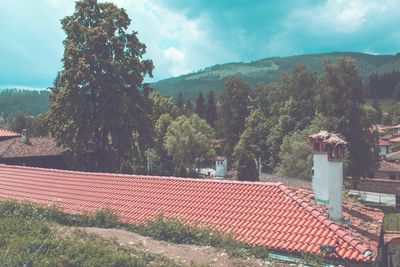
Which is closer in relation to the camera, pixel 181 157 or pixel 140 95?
pixel 140 95

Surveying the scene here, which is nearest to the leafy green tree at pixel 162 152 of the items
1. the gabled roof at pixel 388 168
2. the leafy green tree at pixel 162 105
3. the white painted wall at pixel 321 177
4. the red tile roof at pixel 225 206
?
the leafy green tree at pixel 162 105

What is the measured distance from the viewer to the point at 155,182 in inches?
634

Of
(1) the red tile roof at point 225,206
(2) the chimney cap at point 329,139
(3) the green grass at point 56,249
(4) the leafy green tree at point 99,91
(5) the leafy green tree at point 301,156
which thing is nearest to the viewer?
(3) the green grass at point 56,249

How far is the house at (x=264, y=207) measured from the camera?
10.7m

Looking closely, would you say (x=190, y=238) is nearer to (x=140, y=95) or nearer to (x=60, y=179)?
(x=60, y=179)

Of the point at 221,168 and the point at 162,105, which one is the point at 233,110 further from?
the point at 221,168

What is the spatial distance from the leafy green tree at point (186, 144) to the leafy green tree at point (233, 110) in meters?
6.92

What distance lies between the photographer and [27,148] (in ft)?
132

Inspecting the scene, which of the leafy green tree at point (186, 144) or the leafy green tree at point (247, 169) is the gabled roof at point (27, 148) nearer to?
the leafy green tree at point (186, 144)

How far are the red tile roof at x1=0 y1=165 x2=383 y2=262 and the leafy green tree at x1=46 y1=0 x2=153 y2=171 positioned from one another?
37.2 ft

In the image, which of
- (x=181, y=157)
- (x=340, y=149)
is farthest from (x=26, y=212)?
(x=181, y=157)

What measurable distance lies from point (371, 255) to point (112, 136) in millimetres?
23006

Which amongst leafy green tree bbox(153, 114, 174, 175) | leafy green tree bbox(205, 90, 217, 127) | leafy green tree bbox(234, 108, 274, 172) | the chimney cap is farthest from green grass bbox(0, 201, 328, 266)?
leafy green tree bbox(205, 90, 217, 127)

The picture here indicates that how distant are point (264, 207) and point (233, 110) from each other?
5053cm
